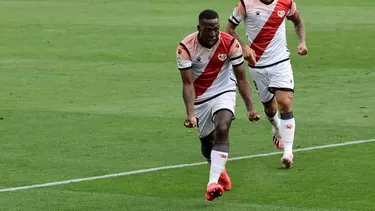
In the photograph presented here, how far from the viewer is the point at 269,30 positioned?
1459cm

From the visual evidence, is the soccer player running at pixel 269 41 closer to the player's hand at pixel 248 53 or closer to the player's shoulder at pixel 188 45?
the player's hand at pixel 248 53

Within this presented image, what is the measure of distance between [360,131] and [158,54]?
Answer: 1066 cm

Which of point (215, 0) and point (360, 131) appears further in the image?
point (215, 0)

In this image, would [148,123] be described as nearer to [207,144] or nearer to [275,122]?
[275,122]

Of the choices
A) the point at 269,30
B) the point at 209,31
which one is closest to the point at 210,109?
the point at 209,31

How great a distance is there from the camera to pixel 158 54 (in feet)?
86.1

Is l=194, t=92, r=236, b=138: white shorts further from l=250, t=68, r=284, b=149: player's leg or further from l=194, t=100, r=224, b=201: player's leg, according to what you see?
l=250, t=68, r=284, b=149: player's leg

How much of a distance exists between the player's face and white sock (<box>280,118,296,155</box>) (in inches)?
86.2

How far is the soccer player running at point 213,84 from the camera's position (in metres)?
12.1

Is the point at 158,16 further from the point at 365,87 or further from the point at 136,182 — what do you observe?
the point at 136,182

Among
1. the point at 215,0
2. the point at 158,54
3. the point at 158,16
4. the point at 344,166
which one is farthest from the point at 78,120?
the point at 215,0

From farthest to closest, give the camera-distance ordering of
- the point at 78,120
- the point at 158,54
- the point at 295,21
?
1. the point at 158,54
2. the point at 78,120
3. the point at 295,21

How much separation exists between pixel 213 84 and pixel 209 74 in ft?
0.41

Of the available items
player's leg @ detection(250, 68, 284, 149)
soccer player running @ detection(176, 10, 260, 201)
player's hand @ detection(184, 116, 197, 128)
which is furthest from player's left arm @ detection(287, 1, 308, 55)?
player's hand @ detection(184, 116, 197, 128)
